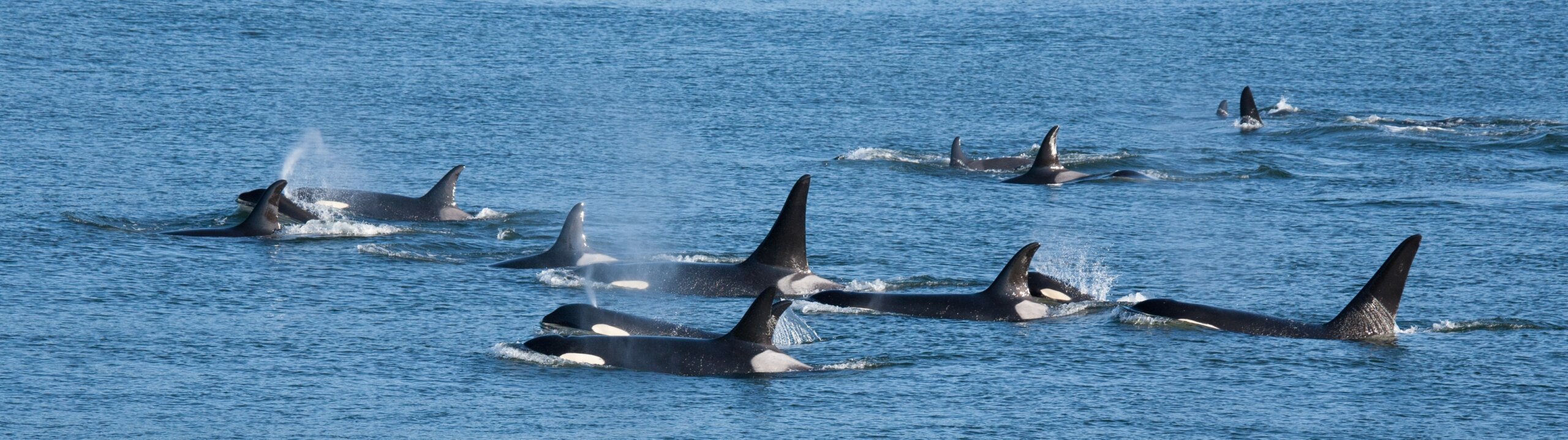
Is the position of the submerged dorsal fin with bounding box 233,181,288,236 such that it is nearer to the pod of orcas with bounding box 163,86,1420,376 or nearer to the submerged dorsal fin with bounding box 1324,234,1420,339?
the pod of orcas with bounding box 163,86,1420,376

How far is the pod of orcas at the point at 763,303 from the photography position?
16.8 metres

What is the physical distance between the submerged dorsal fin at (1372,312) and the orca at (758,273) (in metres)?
5.45

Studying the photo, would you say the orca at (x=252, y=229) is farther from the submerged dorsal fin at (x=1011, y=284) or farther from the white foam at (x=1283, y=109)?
the white foam at (x=1283, y=109)

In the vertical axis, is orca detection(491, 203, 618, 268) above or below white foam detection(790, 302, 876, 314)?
above

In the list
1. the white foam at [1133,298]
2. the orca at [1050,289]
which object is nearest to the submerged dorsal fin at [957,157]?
the white foam at [1133,298]

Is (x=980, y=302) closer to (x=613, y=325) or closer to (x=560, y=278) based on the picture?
(x=613, y=325)

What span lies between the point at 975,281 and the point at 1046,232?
4.62 metres

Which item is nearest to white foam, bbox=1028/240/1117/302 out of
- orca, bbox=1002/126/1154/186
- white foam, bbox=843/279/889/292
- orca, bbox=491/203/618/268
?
white foam, bbox=843/279/889/292

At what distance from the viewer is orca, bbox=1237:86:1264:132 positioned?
135 feet

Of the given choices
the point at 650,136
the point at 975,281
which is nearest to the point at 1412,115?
the point at 650,136

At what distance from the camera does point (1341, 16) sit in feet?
214

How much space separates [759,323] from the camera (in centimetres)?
1661

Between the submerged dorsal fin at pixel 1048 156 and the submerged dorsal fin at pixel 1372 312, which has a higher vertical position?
the submerged dorsal fin at pixel 1048 156

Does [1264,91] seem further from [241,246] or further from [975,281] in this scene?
[241,246]
